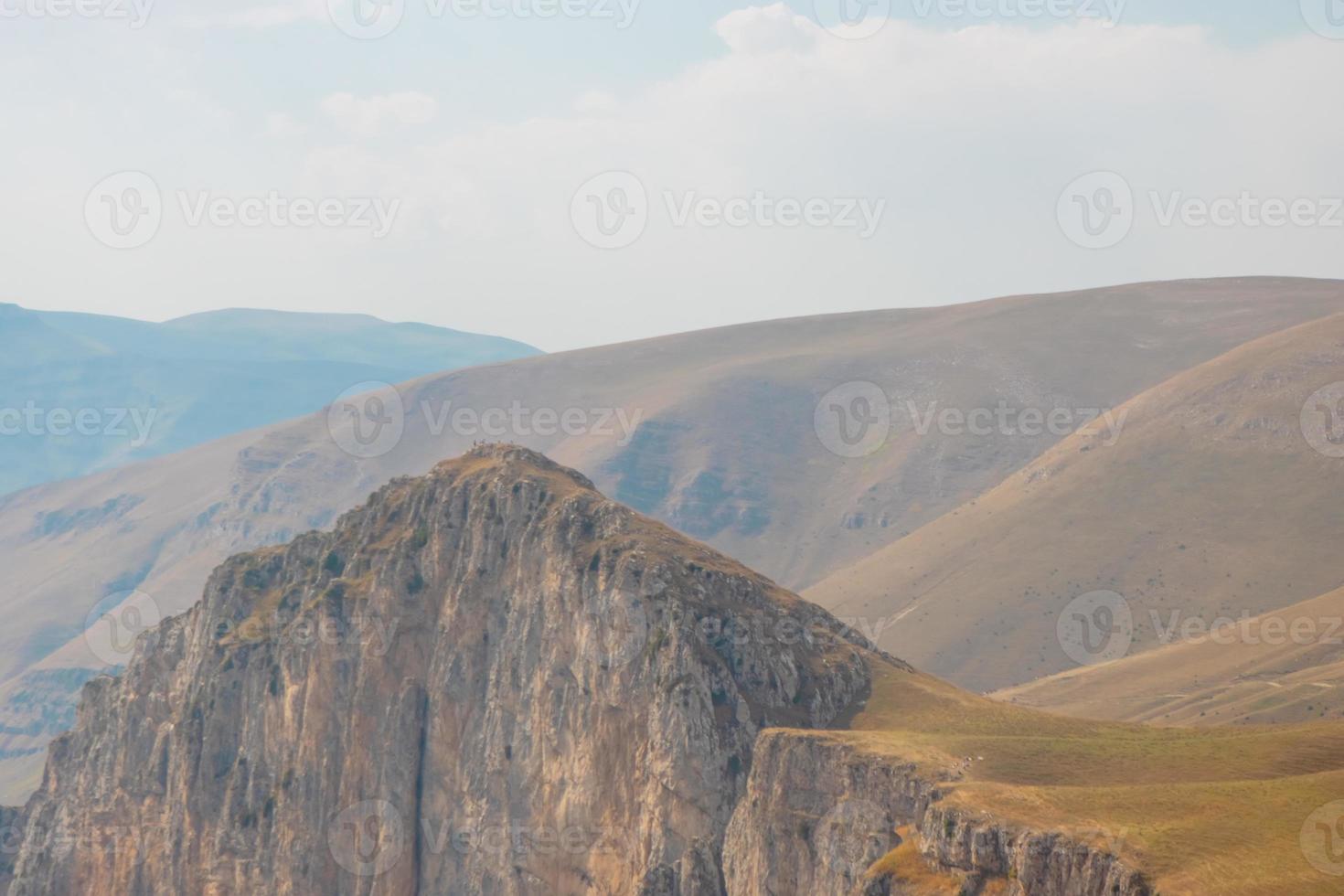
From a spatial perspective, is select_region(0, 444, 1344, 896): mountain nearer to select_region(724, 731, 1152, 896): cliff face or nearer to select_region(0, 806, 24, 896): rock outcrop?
select_region(724, 731, 1152, 896): cliff face

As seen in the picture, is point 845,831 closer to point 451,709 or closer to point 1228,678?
point 451,709

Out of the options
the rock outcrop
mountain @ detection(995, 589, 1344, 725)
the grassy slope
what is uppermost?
the grassy slope

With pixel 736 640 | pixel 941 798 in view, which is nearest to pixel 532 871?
pixel 736 640

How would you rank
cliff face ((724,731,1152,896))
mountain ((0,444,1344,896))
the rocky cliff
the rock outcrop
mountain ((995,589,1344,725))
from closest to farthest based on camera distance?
cliff face ((724,731,1152,896))
mountain ((0,444,1344,896))
the rocky cliff
the rock outcrop
mountain ((995,589,1344,725))

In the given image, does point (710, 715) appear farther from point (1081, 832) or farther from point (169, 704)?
point (169, 704)

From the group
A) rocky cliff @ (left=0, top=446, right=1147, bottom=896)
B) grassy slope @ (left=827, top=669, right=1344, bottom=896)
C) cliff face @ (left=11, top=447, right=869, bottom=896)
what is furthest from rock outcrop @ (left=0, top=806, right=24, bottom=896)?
grassy slope @ (left=827, top=669, right=1344, bottom=896)

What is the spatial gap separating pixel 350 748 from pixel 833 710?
35.8 m

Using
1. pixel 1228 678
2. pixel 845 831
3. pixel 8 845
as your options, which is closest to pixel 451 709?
pixel 845 831

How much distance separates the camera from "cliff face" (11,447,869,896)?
92.0 metres

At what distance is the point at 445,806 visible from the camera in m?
105

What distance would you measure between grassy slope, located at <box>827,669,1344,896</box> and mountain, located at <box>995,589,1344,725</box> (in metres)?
61.2

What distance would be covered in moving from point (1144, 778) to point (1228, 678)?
9855cm

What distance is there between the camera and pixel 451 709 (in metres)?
107

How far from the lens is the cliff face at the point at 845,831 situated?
6500 centimetres
